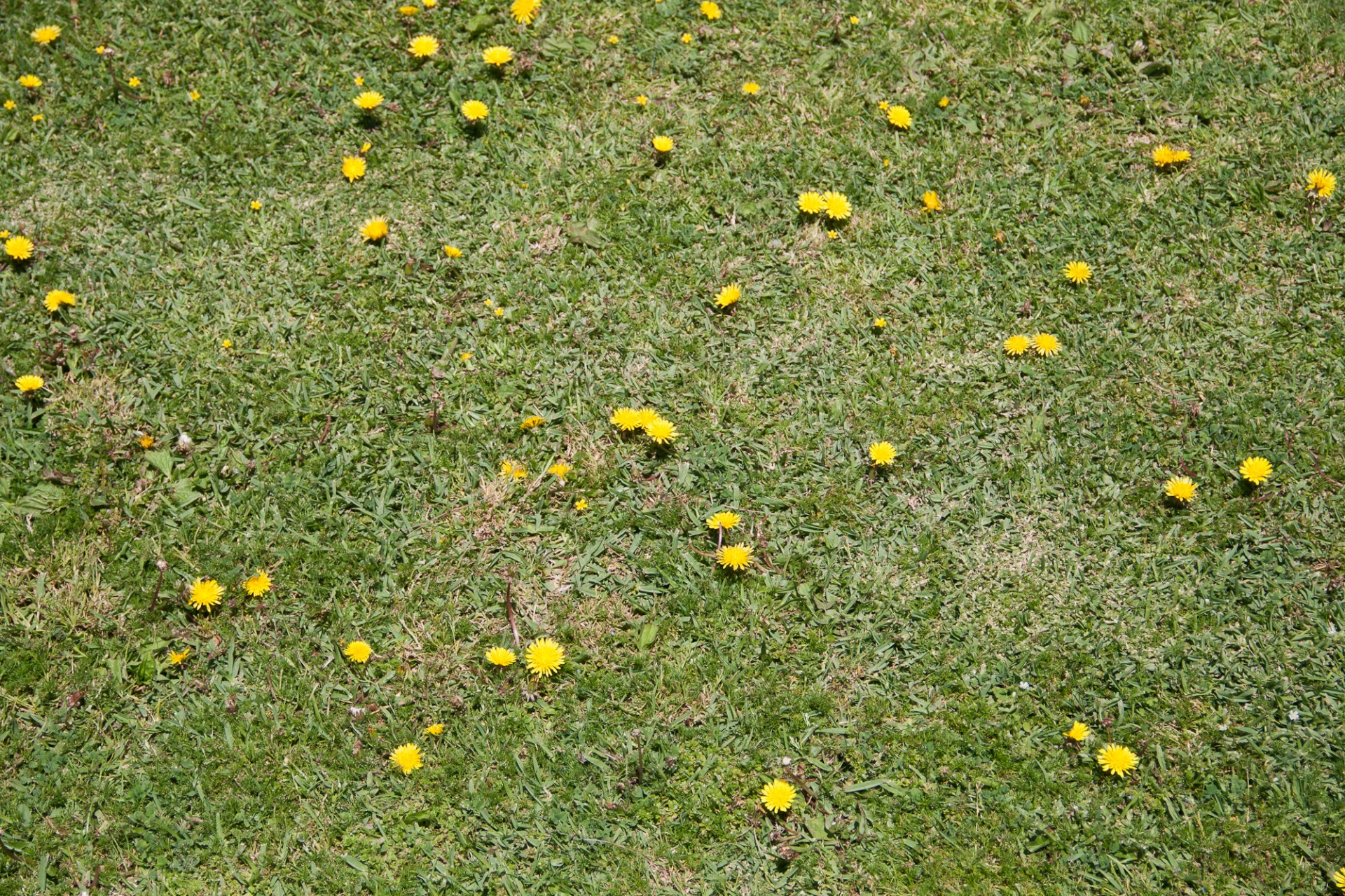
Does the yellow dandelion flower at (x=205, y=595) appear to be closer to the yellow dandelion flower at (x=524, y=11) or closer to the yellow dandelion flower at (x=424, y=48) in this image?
the yellow dandelion flower at (x=424, y=48)

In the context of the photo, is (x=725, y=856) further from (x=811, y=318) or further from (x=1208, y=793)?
A: (x=811, y=318)

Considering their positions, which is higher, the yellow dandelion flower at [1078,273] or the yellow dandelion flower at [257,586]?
the yellow dandelion flower at [1078,273]

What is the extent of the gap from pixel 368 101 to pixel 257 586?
2.35 meters

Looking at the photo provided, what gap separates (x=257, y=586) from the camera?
378cm

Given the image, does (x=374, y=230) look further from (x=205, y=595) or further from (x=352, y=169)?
(x=205, y=595)

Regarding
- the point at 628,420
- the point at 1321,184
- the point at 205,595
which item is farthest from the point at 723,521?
the point at 1321,184

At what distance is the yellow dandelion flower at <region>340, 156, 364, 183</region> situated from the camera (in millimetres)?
4848

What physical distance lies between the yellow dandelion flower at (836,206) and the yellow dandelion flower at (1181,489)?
1670 mm

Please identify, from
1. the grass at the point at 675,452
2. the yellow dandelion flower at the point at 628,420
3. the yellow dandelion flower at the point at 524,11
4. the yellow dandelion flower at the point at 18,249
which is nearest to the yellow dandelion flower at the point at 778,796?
the grass at the point at 675,452

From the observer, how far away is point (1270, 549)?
383 centimetres

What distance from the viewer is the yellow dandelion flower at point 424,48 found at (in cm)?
518

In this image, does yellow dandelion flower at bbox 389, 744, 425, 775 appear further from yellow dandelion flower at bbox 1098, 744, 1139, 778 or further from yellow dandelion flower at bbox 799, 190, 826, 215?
yellow dandelion flower at bbox 799, 190, 826, 215

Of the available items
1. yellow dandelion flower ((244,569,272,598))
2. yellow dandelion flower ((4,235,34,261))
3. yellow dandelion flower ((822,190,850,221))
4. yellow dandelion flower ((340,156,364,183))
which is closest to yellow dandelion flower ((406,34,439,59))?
yellow dandelion flower ((340,156,364,183))

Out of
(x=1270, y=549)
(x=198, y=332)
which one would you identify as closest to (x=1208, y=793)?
(x=1270, y=549)
